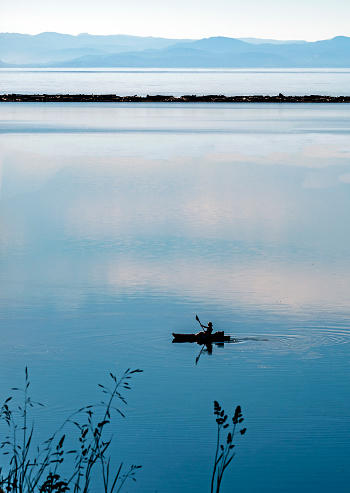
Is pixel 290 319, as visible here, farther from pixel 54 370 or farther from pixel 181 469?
pixel 181 469

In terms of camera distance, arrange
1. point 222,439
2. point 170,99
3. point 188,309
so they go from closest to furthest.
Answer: point 222,439 → point 188,309 → point 170,99

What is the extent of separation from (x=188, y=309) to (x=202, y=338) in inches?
55.8

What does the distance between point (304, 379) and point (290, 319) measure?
193cm

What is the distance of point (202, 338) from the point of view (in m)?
9.56

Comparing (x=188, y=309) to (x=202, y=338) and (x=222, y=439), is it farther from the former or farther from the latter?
(x=222, y=439)

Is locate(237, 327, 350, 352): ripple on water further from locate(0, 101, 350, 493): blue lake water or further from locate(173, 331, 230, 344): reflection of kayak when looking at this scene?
locate(173, 331, 230, 344): reflection of kayak


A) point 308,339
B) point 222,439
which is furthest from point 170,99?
point 222,439

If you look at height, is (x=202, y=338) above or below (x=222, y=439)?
above

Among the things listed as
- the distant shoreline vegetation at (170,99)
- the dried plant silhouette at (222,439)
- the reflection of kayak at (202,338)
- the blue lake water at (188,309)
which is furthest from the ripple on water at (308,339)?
the distant shoreline vegetation at (170,99)

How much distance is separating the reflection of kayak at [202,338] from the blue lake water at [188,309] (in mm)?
105

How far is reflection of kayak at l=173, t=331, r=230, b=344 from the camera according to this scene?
374 inches

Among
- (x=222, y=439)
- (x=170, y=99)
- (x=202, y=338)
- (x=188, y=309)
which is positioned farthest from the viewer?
(x=170, y=99)

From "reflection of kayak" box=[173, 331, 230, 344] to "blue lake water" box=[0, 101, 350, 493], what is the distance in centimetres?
11

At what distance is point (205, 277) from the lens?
1266cm
